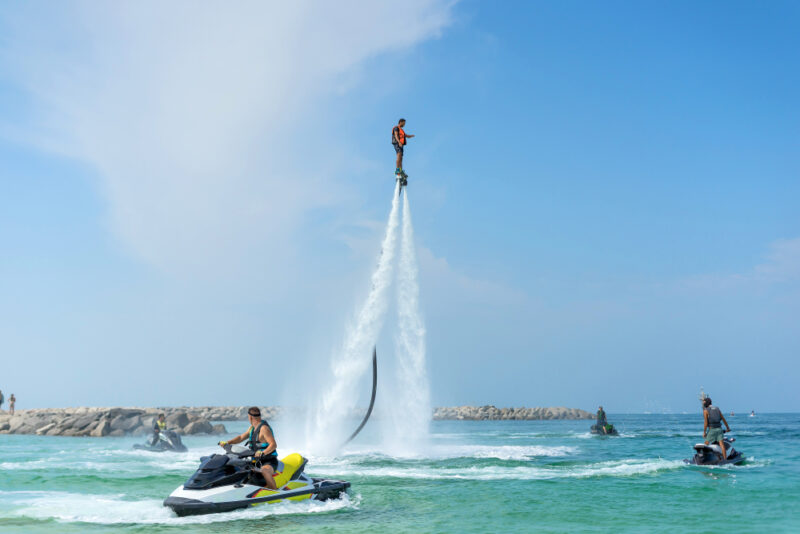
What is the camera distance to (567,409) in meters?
153

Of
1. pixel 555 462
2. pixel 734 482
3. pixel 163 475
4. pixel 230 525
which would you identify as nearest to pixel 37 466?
pixel 163 475

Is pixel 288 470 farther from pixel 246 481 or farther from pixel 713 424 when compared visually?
pixel 713 424

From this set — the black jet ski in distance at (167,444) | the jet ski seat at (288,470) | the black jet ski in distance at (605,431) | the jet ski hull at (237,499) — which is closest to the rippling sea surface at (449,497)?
the jet ski hull at (237,499)

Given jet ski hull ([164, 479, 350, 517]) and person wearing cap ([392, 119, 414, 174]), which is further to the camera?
person wearing cap ([392, 119, 414, 174])

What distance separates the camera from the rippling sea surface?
13.4 meters

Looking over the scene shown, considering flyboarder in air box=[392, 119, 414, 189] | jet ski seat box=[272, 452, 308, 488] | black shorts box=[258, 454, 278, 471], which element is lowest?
jet ski seat box=[272, 452, 308, 488]

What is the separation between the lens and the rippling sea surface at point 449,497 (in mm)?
13383

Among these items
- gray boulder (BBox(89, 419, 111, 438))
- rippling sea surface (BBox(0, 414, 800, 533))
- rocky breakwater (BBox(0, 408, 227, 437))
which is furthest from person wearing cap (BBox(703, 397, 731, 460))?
gray boulder (BBox(89, 419, 111, 438))

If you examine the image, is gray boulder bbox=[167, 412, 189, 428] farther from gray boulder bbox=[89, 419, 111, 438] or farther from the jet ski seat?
the jet ski seat

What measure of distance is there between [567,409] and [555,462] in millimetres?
131679

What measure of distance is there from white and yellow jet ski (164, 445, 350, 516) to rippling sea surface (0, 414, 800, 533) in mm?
225

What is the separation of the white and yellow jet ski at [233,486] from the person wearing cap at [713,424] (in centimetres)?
1578

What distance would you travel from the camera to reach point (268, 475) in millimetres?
13992

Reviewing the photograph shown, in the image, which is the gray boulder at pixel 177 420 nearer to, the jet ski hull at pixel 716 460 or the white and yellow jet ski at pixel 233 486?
the jet ski hull at pixel 716 460
